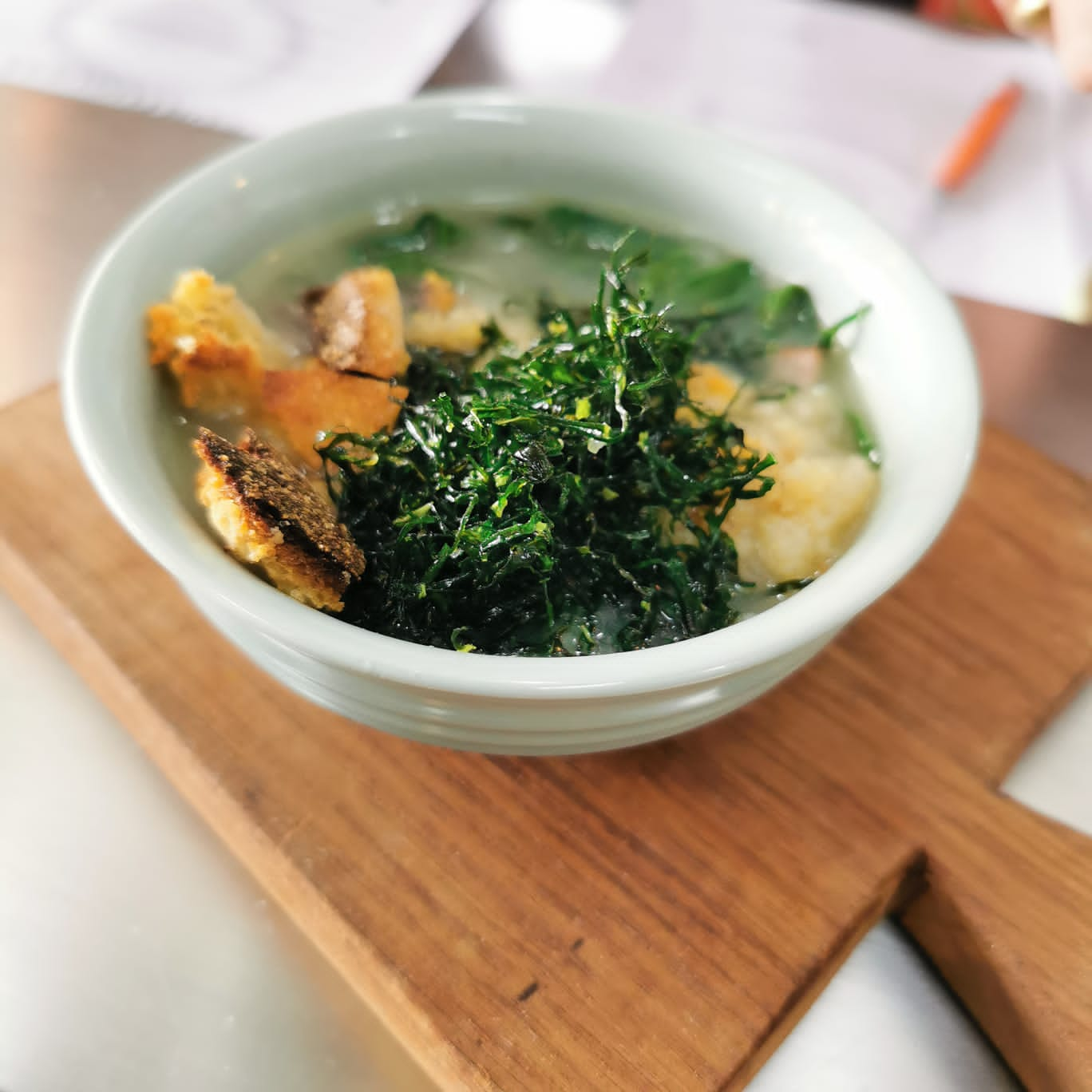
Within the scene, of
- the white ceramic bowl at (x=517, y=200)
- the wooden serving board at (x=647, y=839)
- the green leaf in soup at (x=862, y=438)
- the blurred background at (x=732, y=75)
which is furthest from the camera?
the blurred background at (x=732, y=75)

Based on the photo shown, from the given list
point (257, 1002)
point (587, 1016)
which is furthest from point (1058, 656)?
point (257, 1002)

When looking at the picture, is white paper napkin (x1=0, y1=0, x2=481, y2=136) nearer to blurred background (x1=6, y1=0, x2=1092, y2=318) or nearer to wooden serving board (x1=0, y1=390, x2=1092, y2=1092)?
blurred background (x1=6, y1=0, x2=1092, y2=318)

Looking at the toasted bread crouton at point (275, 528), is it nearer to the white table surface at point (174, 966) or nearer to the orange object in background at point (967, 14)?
the white table surface at point (174, 966)

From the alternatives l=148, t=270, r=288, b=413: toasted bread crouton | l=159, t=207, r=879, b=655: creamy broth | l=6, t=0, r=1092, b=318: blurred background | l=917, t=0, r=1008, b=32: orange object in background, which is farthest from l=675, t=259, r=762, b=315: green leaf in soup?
l=917, t=0, r=1008, b=32: orange object in background

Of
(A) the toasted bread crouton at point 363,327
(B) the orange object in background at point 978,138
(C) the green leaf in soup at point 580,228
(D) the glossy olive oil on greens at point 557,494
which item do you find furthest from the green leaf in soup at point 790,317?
(B) the orange object in background at point 978,138

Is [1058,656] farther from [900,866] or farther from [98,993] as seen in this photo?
[98,993]

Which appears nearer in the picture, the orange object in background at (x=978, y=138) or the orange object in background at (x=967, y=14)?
the orange object in background at (x=978, y=138)
